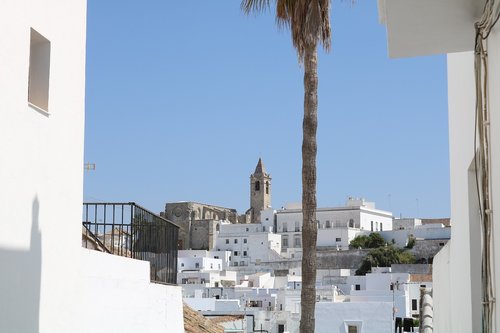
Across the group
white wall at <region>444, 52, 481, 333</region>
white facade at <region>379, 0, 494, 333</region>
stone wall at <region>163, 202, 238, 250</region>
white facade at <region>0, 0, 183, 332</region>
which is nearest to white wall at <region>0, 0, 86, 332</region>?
white facade at <region>0, 0, 183, 332</region>

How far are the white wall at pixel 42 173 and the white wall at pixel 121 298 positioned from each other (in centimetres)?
50

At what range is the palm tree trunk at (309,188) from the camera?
1409 cm

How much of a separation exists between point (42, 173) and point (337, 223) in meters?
135

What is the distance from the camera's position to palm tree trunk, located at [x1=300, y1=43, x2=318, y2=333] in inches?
555

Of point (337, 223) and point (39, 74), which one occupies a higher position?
point (337, 223)

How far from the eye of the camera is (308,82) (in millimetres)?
14914

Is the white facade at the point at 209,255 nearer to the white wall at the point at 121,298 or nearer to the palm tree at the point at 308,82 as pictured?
the palm tree at the point at 308,82

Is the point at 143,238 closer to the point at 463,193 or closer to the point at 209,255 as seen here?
the point at 463,193

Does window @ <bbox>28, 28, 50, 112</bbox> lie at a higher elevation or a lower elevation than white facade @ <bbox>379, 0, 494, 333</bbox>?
higher

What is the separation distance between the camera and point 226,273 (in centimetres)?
10938

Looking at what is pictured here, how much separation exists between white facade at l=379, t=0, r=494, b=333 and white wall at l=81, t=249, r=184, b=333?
433 cm

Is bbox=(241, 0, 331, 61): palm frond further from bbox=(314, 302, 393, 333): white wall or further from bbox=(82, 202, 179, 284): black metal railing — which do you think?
bbox=(314, 302, 393, 333): white wall

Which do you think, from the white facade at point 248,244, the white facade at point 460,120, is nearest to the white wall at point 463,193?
the white facade at point 460,120

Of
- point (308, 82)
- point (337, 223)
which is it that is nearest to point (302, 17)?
point (308, 82)
